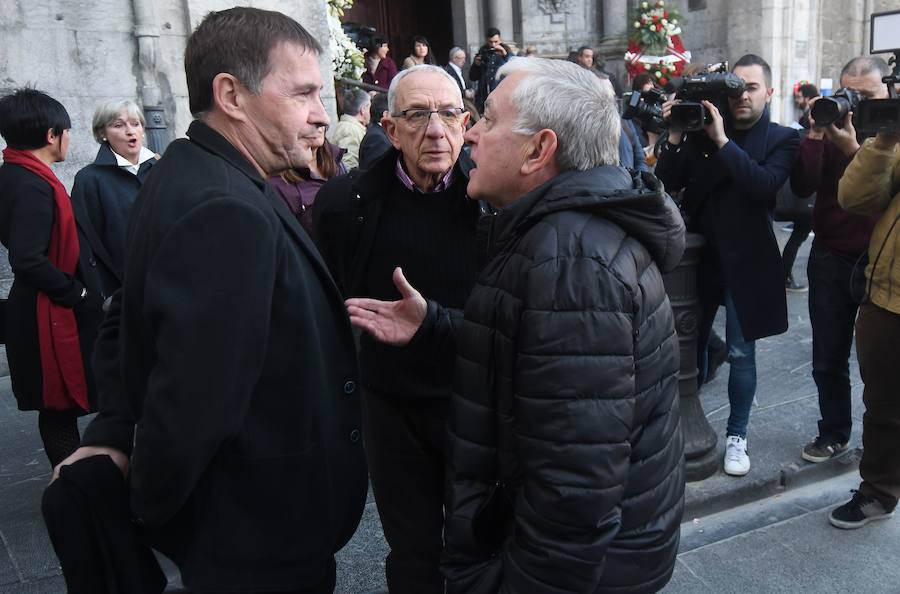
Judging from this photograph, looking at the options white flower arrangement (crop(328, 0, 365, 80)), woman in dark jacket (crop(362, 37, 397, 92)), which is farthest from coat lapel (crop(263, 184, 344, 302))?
woman in dark jacket (crop(362, 37, 397, 92))

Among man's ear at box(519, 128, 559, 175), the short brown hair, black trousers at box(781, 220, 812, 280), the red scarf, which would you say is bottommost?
black trousers at box(781, 220, 812, 280)

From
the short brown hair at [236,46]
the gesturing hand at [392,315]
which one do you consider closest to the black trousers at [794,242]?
the gesturing hand at [392,315]

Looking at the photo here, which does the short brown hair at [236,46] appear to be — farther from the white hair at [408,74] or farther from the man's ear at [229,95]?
the white hair at [408,74]

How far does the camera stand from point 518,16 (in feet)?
37.3

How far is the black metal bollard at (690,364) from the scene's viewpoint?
3.59 meters

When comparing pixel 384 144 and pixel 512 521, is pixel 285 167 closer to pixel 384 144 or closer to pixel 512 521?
pixel 512 521

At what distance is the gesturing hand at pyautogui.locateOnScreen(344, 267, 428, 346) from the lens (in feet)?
6.72

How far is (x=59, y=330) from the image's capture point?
3.49m

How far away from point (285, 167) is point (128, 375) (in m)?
0.54

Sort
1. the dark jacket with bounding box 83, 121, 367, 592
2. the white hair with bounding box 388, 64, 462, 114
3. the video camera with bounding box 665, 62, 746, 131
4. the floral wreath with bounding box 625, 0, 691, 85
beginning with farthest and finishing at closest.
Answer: the floral wreath with bounding box 625, 0, 691, 85, the video camera with bounding box 665, 62, 746, 131, the white hair with bounding box 388, 64, 462, 114, the dark jacket with bounding box 83, 121, 367, 592

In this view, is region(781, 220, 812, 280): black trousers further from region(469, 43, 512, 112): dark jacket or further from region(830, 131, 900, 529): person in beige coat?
region(830, 131, 900, 529): person in beige coat

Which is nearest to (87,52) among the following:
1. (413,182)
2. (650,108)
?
(650,108)

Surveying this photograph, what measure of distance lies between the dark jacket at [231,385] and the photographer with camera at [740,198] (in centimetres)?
234

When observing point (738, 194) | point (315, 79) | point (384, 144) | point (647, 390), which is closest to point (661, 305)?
point (647, 390)
